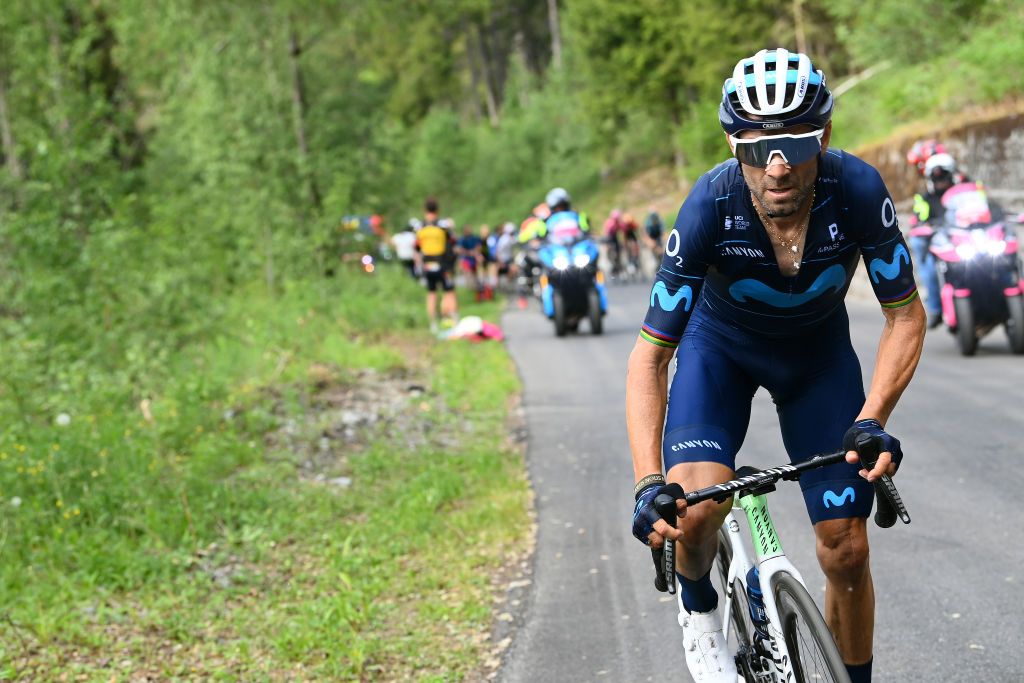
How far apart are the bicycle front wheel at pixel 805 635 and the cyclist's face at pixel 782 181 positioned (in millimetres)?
1059

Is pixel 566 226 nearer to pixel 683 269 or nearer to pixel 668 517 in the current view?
pixel 683 269

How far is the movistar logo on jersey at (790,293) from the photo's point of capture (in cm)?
397

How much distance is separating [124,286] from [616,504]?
317 inches

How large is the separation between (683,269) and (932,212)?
10.9 m

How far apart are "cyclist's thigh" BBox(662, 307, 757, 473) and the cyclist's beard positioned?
62 cm

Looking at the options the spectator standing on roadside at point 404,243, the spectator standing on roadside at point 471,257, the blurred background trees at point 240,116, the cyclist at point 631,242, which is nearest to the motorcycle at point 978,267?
the blurred background trees at point 240,116

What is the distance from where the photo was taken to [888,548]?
6.77 meters

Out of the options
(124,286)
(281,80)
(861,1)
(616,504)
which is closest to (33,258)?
(124,286)

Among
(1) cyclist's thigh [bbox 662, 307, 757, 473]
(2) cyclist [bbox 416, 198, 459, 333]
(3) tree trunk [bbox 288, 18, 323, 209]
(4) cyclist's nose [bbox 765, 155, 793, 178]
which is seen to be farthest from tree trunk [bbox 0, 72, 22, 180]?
(4) cyclist's nose [bbox 765, 155, 793, 178]

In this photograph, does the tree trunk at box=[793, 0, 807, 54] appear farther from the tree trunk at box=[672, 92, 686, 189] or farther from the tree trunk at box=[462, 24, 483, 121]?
the tree trunk at box=[462, 24, 483, 121]

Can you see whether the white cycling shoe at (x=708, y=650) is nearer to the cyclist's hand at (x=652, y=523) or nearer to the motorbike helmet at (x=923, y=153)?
the cyclist's hand at (x=652, y=523)

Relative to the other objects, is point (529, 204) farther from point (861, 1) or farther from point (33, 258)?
point (33, 258)

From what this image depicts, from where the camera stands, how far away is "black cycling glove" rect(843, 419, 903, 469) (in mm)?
3436

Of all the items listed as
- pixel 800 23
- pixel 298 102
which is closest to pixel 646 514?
pixel 298 102
